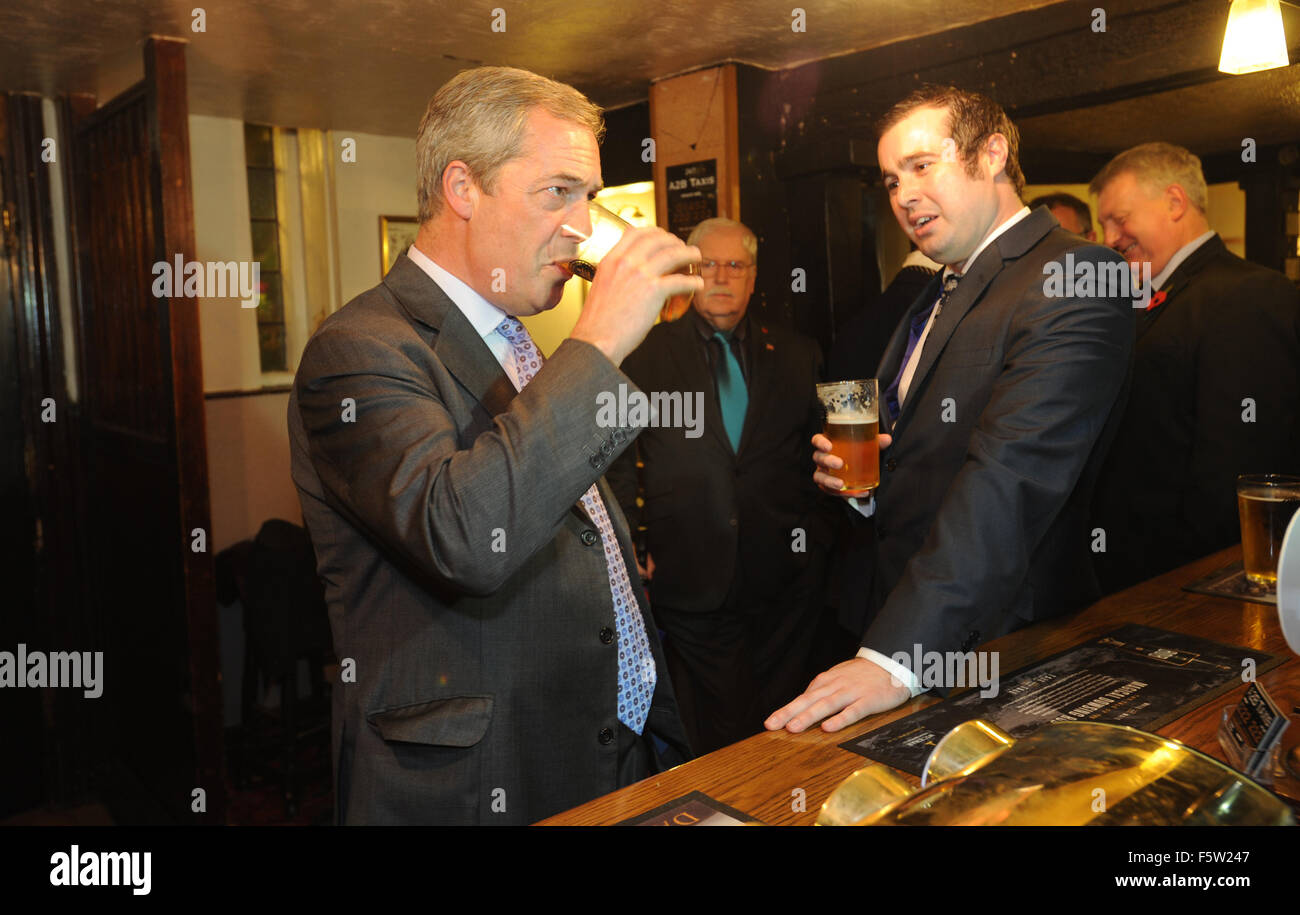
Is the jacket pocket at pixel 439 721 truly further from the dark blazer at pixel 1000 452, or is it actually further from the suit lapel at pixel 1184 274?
the suit lapel at pixel 1184 274

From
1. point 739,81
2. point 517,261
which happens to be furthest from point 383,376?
point 739,81

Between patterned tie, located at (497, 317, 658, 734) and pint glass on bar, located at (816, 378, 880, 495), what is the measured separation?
52cm

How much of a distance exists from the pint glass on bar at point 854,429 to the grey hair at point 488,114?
695mm

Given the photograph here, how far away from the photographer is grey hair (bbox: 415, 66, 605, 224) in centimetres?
140

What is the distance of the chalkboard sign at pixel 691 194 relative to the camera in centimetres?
428

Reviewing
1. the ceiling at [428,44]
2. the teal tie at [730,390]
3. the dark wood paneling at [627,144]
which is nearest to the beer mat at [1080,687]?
the teal tie at [730,390]

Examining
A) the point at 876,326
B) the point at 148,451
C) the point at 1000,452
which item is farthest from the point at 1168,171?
the point at 148,451

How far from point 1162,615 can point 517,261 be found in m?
1.24

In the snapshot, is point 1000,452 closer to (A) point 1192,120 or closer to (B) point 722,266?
(B) point 722,266

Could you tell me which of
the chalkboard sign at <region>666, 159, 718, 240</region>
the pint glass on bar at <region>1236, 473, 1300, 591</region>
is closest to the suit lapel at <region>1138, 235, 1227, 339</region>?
the pint glass on bar at <region>1236, 473, 1300, 591</region>

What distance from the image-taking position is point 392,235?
5.60m

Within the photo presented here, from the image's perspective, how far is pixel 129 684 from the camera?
13.7ft

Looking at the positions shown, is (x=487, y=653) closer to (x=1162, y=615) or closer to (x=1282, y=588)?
(x=1282, y=588)

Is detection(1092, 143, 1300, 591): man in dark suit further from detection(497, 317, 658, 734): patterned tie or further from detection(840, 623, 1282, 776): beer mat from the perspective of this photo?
detection(497, 317, 658, 734): patterned tie
